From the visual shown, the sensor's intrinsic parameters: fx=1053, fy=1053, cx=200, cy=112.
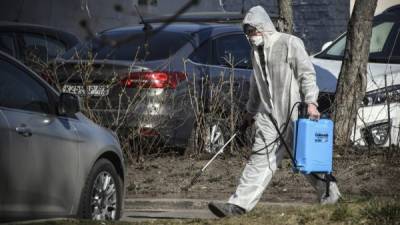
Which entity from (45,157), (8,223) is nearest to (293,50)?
(45,157)

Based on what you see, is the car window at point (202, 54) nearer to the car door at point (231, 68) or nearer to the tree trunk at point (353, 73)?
the car door at point (231, 68)

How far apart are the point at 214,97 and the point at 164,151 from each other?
87 cm

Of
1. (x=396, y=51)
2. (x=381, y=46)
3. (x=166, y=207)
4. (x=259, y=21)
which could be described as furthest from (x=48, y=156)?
(x=381, y=46)

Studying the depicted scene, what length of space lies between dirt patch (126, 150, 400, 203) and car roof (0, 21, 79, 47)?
9.74 feet

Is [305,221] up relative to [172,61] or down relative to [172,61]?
down

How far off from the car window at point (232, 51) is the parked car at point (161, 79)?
14 mm

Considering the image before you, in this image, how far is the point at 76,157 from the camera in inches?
296

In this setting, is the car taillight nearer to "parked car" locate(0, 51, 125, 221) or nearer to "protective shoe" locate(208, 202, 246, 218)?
"parked car" locate(0, 51, 125, 221)

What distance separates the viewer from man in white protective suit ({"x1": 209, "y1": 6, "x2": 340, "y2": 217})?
26.4 ft

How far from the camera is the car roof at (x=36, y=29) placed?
524 inches

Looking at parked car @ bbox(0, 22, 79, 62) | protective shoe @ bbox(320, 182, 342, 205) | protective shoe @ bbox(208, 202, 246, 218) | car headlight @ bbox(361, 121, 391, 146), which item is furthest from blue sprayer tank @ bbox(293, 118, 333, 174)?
parked car @ bbox(0, 22, 79, 62)

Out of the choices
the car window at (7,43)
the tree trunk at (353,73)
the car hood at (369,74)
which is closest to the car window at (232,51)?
the car hood at (369,74)

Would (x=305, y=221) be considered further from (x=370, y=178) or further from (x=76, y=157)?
(x=370, y=178)

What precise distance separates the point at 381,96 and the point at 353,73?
40cm
